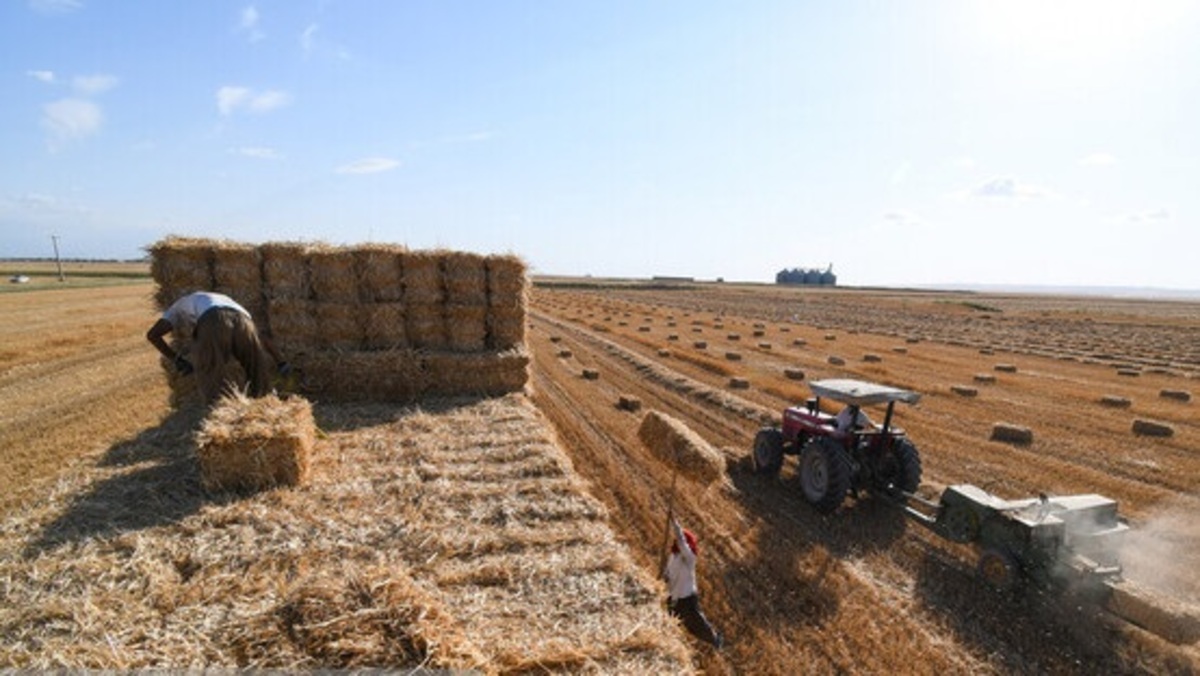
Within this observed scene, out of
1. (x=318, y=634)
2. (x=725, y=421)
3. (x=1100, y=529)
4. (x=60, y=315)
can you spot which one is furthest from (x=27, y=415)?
(x=60, y=315)

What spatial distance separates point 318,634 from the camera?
3.47 m

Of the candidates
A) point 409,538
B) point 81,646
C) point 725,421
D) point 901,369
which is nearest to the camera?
point 81,646

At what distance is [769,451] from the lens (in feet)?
34.8

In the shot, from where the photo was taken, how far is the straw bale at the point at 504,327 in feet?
42.9

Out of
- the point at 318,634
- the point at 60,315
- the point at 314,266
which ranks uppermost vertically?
the point at 314,266

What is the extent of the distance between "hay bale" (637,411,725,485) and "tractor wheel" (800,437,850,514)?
73.2 inches

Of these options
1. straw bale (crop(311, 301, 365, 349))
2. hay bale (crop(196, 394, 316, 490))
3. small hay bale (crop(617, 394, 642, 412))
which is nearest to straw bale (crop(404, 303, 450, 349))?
straw bale (crop(311, 301, 365, 349))

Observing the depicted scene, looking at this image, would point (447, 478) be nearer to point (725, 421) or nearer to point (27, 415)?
point (725, 421)

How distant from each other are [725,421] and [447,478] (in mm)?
8362

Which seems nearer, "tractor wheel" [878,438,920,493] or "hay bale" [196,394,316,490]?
"hay bale" [196,394,316,490]

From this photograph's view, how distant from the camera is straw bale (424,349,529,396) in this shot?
12.2 m

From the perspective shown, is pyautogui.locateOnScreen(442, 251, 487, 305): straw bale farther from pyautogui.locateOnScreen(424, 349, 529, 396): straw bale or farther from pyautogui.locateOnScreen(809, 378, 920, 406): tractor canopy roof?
pyautogui.locateOnScreen(809, 378, 920, 406): tractor canopy roof

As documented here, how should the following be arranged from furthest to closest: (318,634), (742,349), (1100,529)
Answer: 1. (742,349)
2. (1100,529)
3. (318,634)

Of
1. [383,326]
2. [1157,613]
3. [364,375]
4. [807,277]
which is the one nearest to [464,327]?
[383,326]
